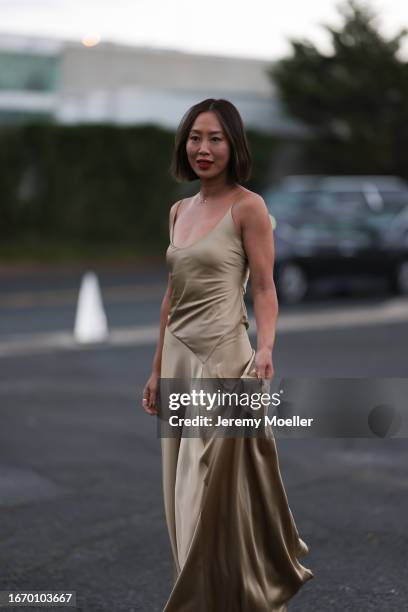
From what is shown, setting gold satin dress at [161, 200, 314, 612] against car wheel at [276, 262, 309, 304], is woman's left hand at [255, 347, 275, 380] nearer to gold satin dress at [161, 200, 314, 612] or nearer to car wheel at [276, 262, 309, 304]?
gold satin dress at [161, 200, 314, 612]

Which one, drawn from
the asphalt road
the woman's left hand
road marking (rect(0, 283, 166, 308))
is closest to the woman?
the woman's left hand

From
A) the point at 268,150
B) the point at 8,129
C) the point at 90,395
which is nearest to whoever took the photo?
the point at 90,395

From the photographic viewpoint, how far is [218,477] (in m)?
3.57

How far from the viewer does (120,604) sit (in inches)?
168

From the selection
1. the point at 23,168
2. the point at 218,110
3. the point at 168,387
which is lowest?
the point at 168,387

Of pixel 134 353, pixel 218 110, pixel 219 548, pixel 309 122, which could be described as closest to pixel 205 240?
pixel 218 110

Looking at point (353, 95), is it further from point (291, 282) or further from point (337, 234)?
point (291, 282)

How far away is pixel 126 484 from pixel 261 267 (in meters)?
2.78

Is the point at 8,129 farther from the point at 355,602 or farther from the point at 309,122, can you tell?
the point at 355,602

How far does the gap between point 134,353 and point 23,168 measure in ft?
42.5

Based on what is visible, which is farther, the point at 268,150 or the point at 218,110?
the point at 268,150

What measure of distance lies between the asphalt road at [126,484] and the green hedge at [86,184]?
11730 mm

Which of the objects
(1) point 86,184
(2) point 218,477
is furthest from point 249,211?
(1) point 86,184

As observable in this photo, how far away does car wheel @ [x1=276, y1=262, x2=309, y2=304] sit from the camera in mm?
15336
